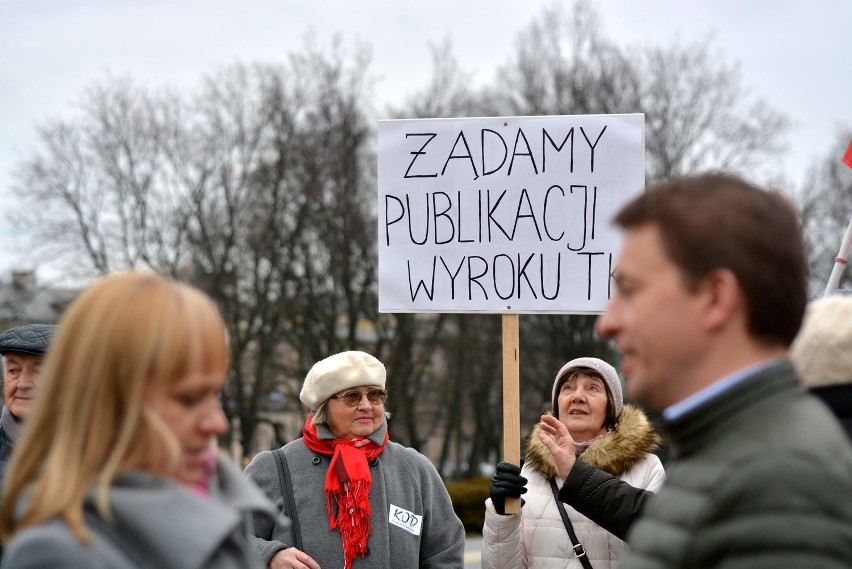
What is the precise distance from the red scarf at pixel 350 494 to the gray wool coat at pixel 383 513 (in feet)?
0.13

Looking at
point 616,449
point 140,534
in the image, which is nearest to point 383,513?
point 616,449

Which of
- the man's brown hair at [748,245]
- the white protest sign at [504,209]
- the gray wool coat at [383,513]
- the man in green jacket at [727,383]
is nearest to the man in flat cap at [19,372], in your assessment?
the gray wool coat at [383,513]

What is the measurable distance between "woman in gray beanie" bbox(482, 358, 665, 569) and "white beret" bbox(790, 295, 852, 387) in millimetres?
2118

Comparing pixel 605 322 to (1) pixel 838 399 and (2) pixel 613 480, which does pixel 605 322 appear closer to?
(1) pixel 838 399

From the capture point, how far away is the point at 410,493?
201 inches

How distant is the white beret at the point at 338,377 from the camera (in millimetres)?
5125

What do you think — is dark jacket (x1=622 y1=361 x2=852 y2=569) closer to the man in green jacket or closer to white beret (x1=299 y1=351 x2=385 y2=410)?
the man in green jacket

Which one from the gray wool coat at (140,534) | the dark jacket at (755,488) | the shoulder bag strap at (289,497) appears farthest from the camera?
the shoulder bag strap at (289,497)

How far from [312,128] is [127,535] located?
33.0 m

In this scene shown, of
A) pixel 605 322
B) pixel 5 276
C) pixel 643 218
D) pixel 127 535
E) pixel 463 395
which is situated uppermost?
pixel 643 218

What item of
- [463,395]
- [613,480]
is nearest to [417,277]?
[613,480]

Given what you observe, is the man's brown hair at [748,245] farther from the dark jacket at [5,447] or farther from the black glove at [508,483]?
the dark jacket at [5,447]

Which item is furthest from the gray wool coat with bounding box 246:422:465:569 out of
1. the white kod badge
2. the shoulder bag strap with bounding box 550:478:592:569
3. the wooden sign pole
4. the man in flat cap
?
the man in flat cap

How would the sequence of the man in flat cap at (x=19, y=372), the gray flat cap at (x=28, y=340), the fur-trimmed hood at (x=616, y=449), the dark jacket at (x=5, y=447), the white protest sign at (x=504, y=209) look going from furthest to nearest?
the white protest sign at (x=504, y=209) → the fur-trimmed hood at (x=616, y=449) → the gray flat cap at (x=28, y=340) → the man in flat cap at (x=19, y=372) → the dark jacket at (x=5, y=447)
